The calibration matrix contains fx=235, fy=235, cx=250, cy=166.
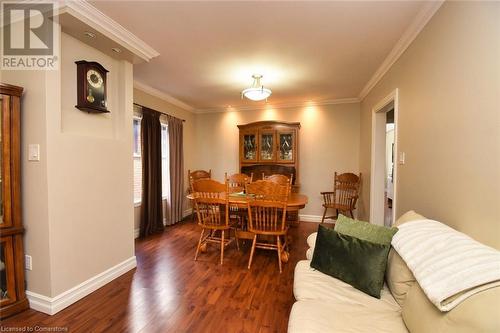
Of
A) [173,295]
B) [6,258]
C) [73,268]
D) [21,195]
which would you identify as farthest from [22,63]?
[173,295]

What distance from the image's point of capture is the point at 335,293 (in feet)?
4.68

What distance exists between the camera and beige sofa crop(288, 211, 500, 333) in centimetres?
84

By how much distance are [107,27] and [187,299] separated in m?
2.48

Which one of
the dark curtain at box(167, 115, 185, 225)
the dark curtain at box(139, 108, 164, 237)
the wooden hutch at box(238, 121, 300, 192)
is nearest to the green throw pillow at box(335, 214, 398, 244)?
the wooden hutch at box(238, 121, 300, 192)

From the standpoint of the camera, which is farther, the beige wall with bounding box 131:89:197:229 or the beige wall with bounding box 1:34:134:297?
the beige wall with bounding box 131:89:197:229

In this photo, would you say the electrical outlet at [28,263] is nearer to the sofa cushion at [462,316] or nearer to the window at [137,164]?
the window at [137,164]

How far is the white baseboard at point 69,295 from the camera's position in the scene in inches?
73.2

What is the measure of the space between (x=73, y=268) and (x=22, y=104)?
4.66 ft

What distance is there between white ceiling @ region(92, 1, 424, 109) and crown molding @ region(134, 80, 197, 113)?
4.6 inches

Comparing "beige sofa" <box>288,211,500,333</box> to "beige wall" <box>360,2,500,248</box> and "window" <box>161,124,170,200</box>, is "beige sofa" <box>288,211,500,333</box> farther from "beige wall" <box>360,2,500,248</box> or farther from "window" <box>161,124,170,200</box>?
"window" <box>161,124,170,200</box>

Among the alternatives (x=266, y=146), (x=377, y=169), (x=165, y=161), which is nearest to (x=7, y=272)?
(x=165, y=161)

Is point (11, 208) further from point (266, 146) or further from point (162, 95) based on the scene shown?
point (266, 146)

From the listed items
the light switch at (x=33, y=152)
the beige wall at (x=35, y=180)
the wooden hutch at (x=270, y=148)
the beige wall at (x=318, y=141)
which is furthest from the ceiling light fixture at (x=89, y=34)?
the beige wall at (x=318, y=141)

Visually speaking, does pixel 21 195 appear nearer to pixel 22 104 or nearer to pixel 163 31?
pixel 22 104
